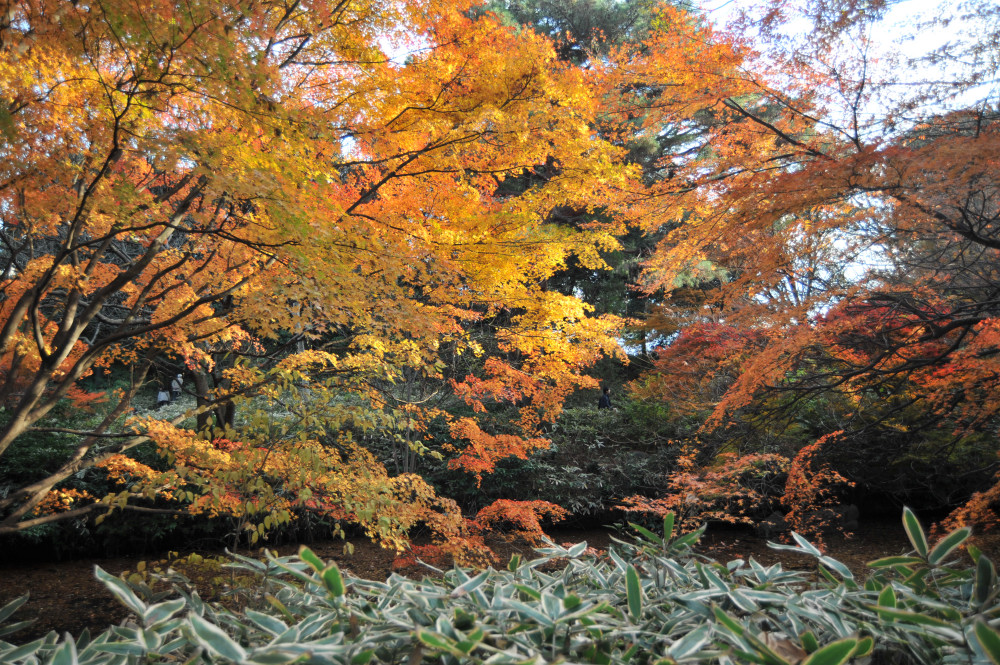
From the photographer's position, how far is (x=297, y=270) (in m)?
3.35

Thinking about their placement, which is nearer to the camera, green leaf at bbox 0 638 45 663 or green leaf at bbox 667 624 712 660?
green leaf at bbox 667 624 712 660

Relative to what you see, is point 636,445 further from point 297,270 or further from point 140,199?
point 140,199

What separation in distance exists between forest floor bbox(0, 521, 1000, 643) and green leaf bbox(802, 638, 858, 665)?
456 cm

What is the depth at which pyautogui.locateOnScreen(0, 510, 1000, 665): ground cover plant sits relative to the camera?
110 cm

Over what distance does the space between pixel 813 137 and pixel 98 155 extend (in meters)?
5.25

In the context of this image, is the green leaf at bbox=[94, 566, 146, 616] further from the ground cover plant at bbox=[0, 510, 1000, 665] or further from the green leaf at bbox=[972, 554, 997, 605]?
the green leaf at bbox=[972, 554, 997, 605]

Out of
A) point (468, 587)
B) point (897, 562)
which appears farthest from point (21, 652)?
point (897, 562)

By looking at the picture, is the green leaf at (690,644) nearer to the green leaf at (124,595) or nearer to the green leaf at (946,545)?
the green leaf at (946,545)

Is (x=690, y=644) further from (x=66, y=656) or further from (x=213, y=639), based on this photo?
(x=66, y=656)


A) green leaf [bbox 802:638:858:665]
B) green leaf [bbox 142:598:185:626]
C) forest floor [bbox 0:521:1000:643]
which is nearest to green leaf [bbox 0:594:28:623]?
green leaf [bbox 142:598:185:626]

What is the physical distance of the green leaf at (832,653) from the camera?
0.97 metres

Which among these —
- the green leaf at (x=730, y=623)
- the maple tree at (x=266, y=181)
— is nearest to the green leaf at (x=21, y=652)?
the green leaf at (x=730, y=623)

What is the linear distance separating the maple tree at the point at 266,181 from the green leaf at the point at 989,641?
2933mm

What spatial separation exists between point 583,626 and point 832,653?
54 cm
